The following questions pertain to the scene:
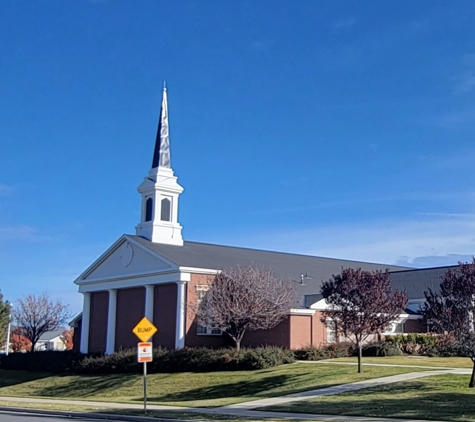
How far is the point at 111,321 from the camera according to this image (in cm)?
5084

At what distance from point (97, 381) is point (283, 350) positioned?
11.3 m

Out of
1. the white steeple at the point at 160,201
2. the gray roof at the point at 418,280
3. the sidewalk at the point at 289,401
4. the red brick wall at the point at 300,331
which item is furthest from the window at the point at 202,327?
the sidewalk at the point at 289,401

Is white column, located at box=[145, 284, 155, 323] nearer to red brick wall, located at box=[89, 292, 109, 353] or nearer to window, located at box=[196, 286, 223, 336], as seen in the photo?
window, located at box=[196, 286, 223, 336]

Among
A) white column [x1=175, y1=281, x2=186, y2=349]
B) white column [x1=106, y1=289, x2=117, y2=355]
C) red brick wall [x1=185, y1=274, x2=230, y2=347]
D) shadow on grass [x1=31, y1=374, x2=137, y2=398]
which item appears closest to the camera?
shadow on grass [x1=31, y1=374, x2=137, y2=398]

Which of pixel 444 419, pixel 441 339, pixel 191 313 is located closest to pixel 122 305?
pixel 191 313

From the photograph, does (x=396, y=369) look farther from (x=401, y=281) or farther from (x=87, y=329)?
(x=87, y=329)

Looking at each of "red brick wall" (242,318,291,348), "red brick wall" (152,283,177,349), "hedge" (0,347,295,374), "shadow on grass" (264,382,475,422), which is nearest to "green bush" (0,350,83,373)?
"hedge" (0,347,295,374)

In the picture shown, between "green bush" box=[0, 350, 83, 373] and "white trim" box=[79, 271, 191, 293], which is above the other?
"white trim" box=[79, 271, 191, 293]

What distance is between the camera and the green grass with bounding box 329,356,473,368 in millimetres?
34781

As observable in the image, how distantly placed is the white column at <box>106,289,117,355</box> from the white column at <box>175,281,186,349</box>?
738 cm

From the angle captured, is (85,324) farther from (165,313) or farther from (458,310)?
(458,310)

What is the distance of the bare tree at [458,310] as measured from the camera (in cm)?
2569

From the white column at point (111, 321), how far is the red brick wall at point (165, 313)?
14.4ft

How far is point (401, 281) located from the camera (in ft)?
182
